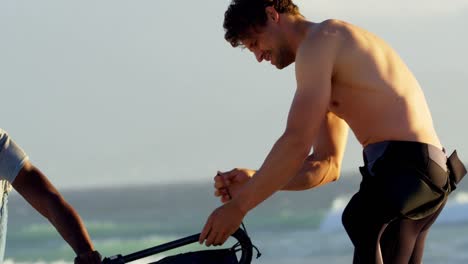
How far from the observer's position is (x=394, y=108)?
491 centimetres

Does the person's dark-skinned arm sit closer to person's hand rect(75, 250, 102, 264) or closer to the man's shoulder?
person's hand rect(75, 250, 102, 264)

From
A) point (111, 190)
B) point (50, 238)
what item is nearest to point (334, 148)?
point (50, 238)

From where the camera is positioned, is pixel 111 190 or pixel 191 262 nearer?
pixel 191 262

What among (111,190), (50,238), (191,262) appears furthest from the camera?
(111,190)

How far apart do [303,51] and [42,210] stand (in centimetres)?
106

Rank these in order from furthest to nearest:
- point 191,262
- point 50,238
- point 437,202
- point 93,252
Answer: point 50,238, point 437,202, point 93,252, point 191,262

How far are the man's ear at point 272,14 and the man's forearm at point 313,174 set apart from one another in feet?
2.14

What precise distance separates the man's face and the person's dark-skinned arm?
844mm

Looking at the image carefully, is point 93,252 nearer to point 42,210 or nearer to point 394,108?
point 42,210

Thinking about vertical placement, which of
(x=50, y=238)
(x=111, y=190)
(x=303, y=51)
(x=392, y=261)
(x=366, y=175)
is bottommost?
(x=392, y=261)

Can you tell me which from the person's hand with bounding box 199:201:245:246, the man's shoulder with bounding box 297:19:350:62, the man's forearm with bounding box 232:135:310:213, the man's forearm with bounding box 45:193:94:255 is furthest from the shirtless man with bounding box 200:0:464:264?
the man's forearm with bounding box 45:193:94:255

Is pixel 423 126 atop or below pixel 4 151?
below

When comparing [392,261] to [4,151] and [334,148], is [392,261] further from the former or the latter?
[4,151]

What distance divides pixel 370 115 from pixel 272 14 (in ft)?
1.61
